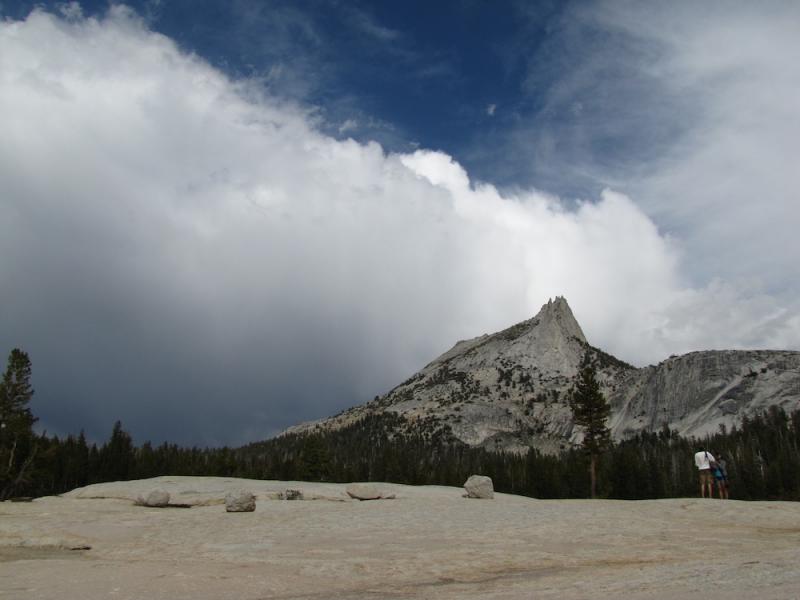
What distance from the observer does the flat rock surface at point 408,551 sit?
44.4 feet

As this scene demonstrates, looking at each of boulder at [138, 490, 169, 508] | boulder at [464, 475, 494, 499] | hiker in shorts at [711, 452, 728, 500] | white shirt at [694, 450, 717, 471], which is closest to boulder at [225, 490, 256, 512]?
boulder at [138, 490, 169, 508]

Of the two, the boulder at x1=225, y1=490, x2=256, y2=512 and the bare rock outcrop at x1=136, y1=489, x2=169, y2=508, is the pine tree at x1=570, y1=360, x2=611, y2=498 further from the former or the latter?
the bare rock outcrop at x1=136, y1=489, x2=169, y2=508

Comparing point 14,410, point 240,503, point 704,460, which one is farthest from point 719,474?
point 14,410

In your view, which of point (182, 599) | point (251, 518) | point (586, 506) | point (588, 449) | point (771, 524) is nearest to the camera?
point (182, 599)

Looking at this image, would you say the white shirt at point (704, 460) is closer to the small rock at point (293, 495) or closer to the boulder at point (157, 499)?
the small rock at point (293, 495)

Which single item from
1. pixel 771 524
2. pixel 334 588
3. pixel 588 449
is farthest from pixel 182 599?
pixel 588 449

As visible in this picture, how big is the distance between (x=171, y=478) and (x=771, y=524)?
40821mm

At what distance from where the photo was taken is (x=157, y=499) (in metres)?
35.5

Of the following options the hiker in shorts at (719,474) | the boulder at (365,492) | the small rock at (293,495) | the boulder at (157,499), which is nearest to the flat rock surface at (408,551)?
the boulder at (157,499)

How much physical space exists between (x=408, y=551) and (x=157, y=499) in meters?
22.6

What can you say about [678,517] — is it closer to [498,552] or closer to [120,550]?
[498,552]

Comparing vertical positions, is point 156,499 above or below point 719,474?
below

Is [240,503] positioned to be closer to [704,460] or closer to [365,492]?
[365,492]

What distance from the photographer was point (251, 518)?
2709 cm
